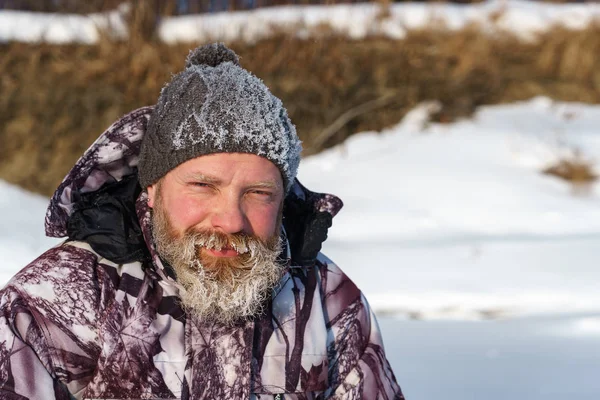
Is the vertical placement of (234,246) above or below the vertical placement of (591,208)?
below

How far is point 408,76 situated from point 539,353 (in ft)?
21.8

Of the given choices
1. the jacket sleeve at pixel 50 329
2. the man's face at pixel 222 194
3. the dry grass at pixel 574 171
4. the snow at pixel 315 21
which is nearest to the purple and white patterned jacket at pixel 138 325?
the jacket sleeve at pixel 50 329

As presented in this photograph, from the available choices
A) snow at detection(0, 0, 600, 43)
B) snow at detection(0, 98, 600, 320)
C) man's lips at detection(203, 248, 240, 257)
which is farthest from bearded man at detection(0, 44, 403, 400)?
snow at detection(0, 0, 600, 43)

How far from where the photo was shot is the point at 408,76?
35.1ft

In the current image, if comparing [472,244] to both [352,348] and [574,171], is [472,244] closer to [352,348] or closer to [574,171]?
[574,171]

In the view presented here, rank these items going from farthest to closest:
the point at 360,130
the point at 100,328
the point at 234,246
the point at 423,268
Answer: the point at 360,130 → the point at 423,268 → the point at 234,246 → the point at 100,328

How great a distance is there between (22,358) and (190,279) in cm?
40

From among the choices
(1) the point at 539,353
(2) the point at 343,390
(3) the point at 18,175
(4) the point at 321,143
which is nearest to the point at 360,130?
(4) the point at 321,143

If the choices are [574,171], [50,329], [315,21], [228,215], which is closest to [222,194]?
[228,215]

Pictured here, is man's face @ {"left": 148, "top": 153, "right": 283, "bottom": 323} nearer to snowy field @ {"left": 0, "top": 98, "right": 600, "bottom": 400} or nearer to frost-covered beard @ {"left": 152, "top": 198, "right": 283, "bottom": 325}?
frost-covered beard @ {"left": 152, "top": 198, "right": 283, "bottom": 325}

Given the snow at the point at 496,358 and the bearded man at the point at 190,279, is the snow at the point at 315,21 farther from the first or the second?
the bearded man at the point at 190,279

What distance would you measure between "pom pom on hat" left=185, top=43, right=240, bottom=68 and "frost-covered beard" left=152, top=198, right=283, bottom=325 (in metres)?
0.36

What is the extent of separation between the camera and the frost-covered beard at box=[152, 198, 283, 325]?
196 cm

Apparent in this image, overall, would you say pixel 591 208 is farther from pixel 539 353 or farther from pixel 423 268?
pixel 539 353
